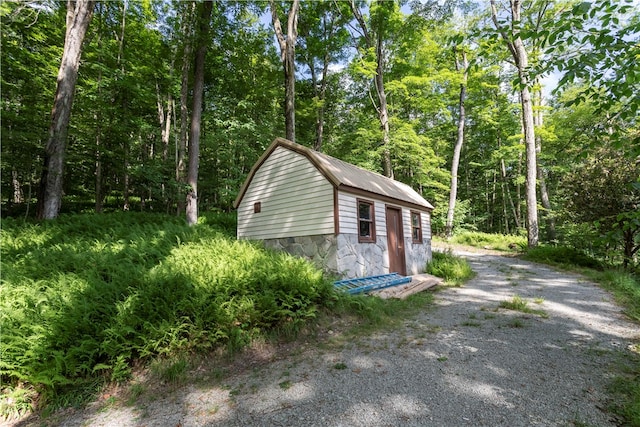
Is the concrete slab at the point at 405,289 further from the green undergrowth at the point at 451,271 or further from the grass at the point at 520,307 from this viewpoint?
the grass at the point at 520,307

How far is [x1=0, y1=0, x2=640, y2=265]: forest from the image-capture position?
10000 mm

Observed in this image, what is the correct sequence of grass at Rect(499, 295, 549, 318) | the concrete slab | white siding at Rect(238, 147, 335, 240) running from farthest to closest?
white siding at Rect(238, 147, 335, 240)
the concrete slab
grass at Rect(499, 295, 549, 318)

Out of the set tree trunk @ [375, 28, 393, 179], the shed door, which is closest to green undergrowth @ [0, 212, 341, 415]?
the shed door

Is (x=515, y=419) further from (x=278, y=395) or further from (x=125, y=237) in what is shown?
(x=125, y=237)

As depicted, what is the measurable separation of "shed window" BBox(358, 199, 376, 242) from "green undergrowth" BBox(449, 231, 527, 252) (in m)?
11.6

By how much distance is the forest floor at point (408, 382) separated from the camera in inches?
102

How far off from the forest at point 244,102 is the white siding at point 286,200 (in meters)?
2.40

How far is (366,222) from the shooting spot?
8594 millimetres

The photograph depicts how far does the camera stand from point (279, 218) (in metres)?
9.13

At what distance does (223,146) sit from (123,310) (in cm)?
1321

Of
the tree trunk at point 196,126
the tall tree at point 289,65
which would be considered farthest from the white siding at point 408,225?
the tree trunk at point 196,126

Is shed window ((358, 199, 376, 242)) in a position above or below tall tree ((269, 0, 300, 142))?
below

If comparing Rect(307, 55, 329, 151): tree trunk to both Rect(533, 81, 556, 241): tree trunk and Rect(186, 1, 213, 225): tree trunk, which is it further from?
Rect(533, 81, 556, 241): tree trunk

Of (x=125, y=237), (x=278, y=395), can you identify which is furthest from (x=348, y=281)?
(x=125, y=237)
